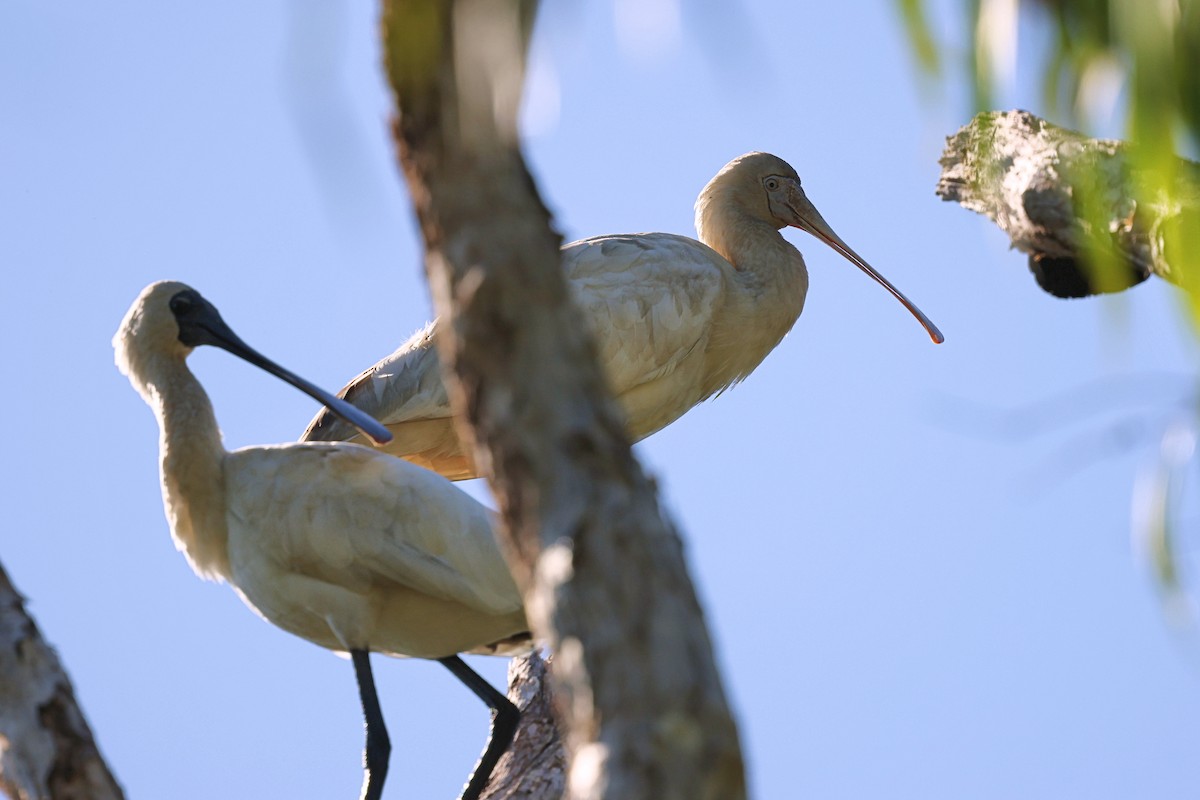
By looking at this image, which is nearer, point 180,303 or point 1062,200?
point 1062,200

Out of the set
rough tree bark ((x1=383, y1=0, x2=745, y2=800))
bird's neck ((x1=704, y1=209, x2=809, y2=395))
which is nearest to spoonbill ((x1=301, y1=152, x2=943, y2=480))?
bird's neck ((x1=704, y1=209, x2=809, y2=395))

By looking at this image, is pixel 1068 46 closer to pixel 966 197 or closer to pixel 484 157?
pixel 484 157

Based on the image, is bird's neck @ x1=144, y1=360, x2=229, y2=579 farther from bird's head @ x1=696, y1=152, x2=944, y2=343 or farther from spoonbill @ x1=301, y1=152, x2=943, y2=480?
bird's head @ x1=696, y1=152, x2=944, y2=343

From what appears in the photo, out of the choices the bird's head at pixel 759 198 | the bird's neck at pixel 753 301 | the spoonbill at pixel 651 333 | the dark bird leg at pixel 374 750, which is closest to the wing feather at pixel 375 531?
the dark bird leg at pixel 374 750

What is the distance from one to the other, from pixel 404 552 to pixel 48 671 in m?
2.05

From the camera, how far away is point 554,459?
2.75m

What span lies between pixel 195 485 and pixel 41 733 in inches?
96.0

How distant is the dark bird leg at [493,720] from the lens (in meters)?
6.46

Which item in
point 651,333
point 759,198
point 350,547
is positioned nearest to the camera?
point 350,547

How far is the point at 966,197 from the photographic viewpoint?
5805 millimetres

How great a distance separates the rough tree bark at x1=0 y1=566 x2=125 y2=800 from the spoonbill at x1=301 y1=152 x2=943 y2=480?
3.98 metres

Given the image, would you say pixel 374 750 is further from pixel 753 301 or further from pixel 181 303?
pixel 753 301

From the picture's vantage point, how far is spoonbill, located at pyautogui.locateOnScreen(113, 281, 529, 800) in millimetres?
5910

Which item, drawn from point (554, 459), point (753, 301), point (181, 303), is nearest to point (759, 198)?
point (753, 301)
